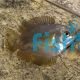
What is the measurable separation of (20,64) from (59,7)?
2.94 ft

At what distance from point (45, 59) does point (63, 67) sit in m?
0.22

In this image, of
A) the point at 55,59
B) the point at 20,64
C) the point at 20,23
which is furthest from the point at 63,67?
the point at 20,23

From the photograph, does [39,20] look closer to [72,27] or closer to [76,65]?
[72,27]

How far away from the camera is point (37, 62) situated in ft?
9.07

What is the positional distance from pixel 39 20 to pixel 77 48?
1.81 feet

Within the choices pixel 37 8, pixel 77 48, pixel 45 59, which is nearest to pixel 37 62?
pixel 45 59

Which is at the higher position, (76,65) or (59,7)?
(59,7)

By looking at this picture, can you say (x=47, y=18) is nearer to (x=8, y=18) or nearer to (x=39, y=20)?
(x=39, y=20)

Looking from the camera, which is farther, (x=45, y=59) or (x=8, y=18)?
(x=8, y=18)

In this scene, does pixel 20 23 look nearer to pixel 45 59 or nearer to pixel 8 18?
pixel 8 18

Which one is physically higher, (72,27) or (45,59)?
(72,27)

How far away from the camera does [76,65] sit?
284cm

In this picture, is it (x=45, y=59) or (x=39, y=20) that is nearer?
(x=45, y=59)

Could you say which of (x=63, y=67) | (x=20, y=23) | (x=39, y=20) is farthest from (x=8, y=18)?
(x=63, y=67)
